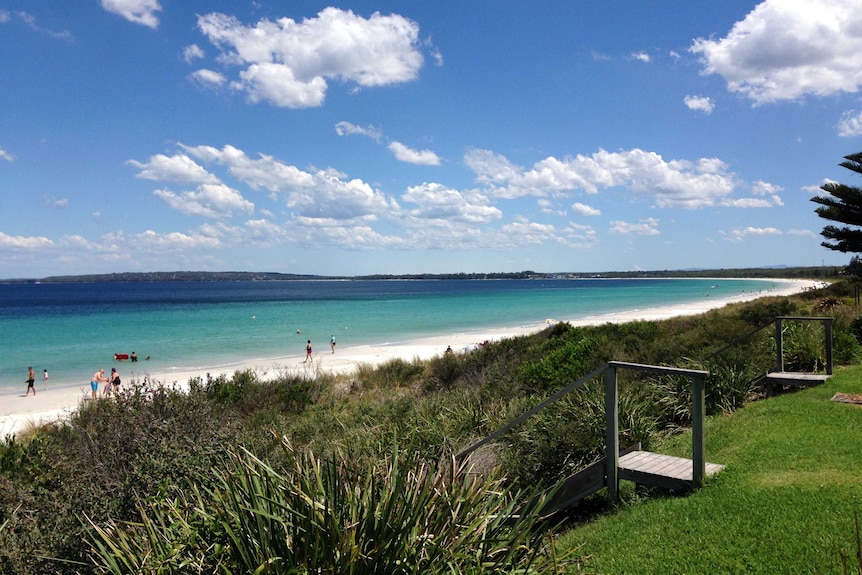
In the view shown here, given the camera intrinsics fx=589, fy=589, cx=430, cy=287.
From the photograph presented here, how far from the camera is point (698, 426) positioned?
4949 millimetres

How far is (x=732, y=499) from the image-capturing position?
4.79 m

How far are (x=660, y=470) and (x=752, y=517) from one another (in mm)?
942

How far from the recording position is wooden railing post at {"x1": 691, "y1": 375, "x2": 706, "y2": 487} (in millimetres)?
4945

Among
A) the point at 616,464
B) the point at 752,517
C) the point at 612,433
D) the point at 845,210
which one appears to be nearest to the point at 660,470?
the point at 616,464

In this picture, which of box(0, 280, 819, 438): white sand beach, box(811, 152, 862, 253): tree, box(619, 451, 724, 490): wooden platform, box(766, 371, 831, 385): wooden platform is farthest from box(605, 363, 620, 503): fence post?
box(811, 152, 862, 253): tree

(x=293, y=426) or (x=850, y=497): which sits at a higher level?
(x=850, y=497)

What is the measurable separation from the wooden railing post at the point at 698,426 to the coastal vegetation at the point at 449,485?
0.18 metres

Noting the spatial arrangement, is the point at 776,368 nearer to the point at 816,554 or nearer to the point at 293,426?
the point at 816,554

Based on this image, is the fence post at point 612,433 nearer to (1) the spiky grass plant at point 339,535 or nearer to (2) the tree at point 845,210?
(1) the spiky grass plant at point 339,535

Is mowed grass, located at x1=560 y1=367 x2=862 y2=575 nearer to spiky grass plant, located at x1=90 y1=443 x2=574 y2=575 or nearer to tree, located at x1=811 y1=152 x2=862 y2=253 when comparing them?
spiky grass plant, located at x1=90 y1=443 x2=574 y2=575

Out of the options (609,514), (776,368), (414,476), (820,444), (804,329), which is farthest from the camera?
(804,329)

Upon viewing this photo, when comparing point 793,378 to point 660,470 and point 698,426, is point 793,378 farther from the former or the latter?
point 698,426

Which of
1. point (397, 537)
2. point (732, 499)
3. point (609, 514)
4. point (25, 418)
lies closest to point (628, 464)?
point (609, 514)

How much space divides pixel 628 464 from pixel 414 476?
9.50ft
